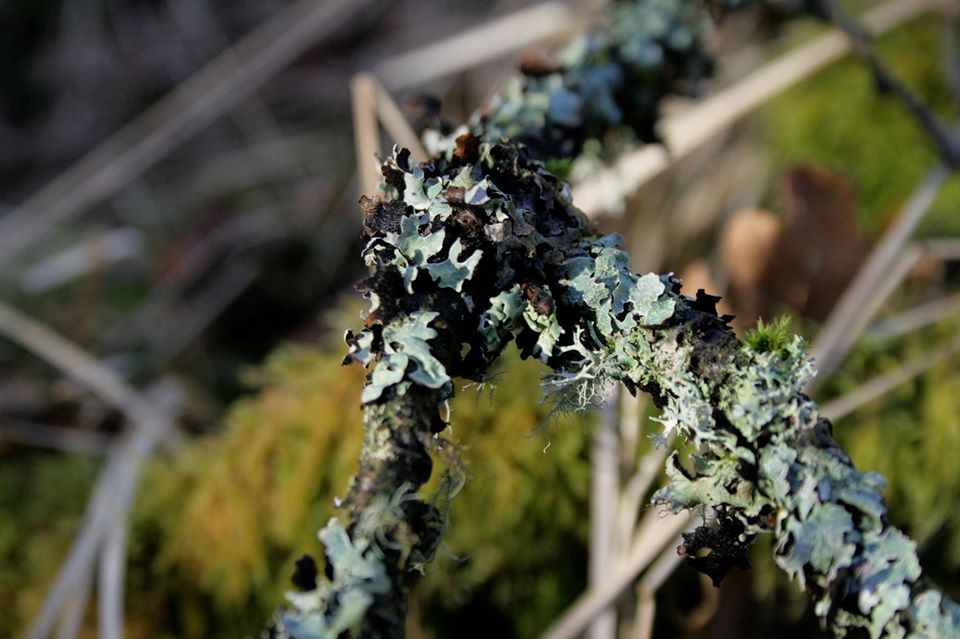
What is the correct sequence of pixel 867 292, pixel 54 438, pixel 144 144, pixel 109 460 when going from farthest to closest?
pixel 144 144 < pixel 54 438 < pixel 109 460 < pixel 867 292

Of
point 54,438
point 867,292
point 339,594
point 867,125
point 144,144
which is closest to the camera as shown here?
point 339,594

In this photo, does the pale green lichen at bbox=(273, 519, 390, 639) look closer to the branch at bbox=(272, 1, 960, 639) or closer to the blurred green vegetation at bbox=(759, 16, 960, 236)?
the branch at bbox=(272, 1, 960, 639)

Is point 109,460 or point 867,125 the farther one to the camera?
point 867,125

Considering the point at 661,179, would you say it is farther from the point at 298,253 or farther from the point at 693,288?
the point at 298,253

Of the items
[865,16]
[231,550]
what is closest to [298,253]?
[231,550]

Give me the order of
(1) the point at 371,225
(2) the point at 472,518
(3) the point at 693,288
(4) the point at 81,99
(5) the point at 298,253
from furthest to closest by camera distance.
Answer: (4) the point at 81,99, (5) the point at 298,253, (3) the point at 693,288, (2) the point at 472,518, (1) the point at 371,225

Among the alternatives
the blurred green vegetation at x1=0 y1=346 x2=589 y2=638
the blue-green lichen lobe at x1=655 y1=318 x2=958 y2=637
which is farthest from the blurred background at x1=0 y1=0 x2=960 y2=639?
the blue-green lichen lobe at x1=655 y1=318 x2=958 y2=637

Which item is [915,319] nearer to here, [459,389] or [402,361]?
[459,389]

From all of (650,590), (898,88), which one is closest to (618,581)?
(650,590)
